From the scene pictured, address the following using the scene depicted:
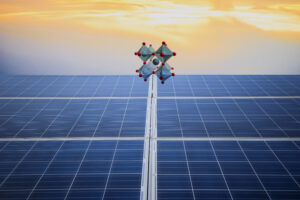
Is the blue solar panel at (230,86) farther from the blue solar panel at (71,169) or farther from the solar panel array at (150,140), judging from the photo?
the blue solar panel at (71,169)

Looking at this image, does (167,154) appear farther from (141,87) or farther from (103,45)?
(103,45)

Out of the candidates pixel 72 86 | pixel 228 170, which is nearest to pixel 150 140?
pixel 228 170

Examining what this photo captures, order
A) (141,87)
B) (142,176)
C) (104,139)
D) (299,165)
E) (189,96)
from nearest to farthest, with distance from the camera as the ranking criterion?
(142,176) < (299,165) < (104,139) < (189,96) < (141,87)

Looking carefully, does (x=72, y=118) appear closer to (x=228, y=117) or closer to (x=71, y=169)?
(x=71, y=169)

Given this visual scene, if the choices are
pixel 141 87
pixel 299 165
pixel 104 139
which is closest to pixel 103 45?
pixel 141 87

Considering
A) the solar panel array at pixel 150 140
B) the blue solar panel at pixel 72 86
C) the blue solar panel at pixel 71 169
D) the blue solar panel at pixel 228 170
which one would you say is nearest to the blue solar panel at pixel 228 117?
the solar panel array at pixel 150 140

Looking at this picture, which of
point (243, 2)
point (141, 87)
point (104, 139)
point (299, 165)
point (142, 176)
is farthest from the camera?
point (243, 2)
